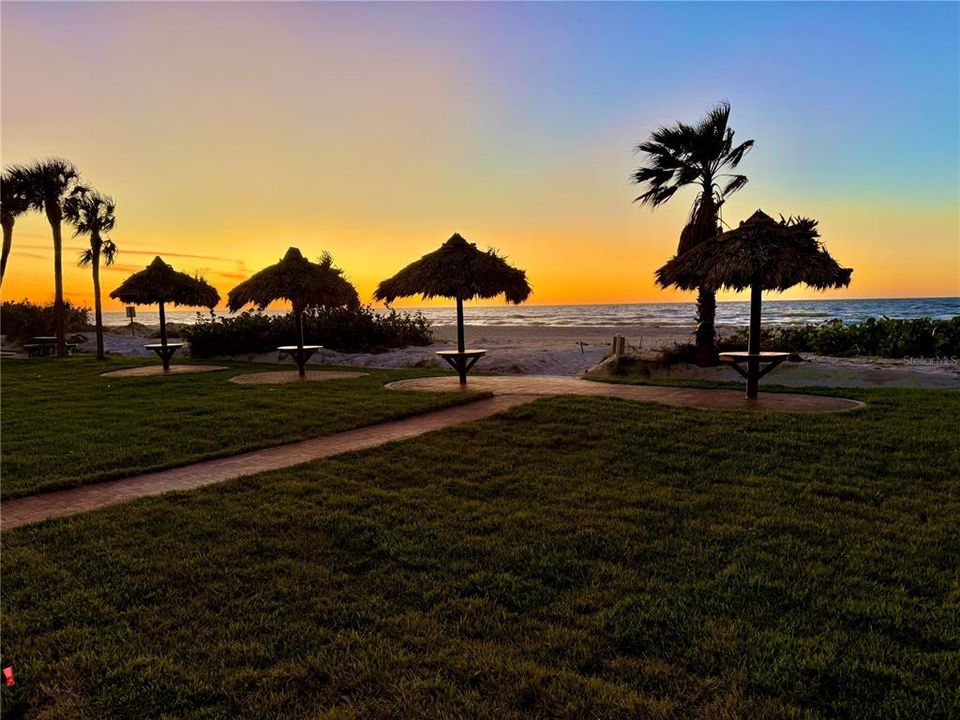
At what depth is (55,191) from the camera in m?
21.7

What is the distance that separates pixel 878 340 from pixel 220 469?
19.9 m

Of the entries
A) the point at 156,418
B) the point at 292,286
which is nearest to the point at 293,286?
the point at 292,286

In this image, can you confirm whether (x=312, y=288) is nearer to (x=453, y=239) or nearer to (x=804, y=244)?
(x=453, y=239)

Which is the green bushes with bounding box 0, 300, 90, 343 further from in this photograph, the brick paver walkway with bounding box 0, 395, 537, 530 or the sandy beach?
the brick paver walkway with bounding box 0, 395, 537, 530

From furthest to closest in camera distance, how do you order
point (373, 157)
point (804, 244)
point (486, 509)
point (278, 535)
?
point (373, 157)
point (804, 244)
point (486, 509)
point (278, 535)

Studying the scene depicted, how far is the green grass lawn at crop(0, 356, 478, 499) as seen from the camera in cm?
634

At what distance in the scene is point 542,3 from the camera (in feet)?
32.3

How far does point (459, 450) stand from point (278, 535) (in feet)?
8.60

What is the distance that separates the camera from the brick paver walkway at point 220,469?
5047 millimetres

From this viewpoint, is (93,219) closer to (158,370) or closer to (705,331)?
(158,370)

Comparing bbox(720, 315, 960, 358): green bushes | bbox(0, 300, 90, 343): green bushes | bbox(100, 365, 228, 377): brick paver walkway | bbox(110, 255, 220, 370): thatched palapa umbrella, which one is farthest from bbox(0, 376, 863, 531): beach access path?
bbox(0, 300, 90, 343): green bushes

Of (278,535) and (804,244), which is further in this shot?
(804,244)

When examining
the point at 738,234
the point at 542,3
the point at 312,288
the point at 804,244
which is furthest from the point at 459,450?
the point at 312,288

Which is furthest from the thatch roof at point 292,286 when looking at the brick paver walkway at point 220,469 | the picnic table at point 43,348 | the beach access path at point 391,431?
the picnic table at point 43,348
